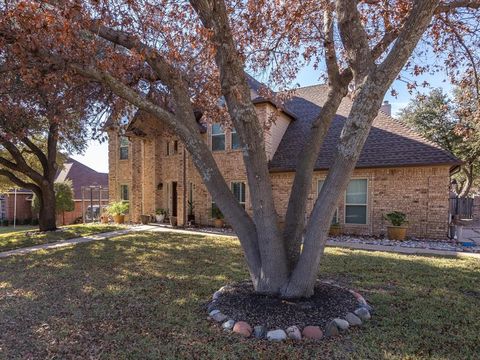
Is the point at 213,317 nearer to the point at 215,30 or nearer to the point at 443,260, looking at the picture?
the point at 215,30

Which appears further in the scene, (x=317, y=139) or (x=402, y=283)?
(x=402, y=283)

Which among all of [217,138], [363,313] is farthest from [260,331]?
[217,138]

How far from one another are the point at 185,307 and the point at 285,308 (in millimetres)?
1471

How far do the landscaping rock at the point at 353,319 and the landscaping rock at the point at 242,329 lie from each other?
127 centimetres

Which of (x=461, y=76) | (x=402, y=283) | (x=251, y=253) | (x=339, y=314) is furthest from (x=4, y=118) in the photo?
(x=461, y=76)

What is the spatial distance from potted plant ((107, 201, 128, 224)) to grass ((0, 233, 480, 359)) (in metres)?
8.16

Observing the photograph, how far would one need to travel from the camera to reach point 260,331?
365 centimetres

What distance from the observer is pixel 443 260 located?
7684 millimetres

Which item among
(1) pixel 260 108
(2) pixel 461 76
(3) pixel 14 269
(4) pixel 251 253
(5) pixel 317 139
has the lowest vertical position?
(3) pixel 14 269

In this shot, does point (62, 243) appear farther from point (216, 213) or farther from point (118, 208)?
point (216, 213)

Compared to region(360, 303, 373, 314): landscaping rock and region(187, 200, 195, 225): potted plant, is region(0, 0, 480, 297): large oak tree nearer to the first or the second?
region(360, 303, 373, 314): landscaping rock

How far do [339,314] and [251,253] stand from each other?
1388 millimetres

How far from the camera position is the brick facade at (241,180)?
10750 millimetres

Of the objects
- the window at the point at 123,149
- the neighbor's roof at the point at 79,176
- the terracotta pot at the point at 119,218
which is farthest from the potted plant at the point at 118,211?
the neighbor's roof at the point at 79,176
